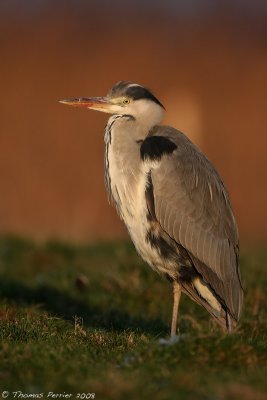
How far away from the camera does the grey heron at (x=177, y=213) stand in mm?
7078

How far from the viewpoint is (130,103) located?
7.71m

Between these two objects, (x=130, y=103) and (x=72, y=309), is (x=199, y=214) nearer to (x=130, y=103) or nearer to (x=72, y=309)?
(x=130, y=103)

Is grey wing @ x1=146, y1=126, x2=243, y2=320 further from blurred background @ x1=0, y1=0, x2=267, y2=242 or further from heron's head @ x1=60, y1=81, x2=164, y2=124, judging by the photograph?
blurred background @ x1=0, y1=0, x2=267, y2=242

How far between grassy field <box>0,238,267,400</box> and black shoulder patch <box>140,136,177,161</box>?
1.37 meters

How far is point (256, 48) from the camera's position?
96.7 feet

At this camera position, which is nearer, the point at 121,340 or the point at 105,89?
the point at 121,340

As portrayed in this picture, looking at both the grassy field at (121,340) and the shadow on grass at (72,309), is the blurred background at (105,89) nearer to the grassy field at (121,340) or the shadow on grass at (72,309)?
the grassy field at (121,340)

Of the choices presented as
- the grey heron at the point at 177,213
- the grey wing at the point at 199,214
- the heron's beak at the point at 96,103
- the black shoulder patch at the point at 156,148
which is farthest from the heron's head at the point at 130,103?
the black shoulder patch at the point at 156,148

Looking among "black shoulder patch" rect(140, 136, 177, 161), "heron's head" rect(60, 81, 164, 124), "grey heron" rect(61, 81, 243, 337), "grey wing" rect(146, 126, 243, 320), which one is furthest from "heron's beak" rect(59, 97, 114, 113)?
"black shoulder patch" rect(140, 136, 177, 161)

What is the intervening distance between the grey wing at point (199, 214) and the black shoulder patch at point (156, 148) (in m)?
0.04

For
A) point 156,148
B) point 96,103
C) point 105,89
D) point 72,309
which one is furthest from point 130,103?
point 105,89

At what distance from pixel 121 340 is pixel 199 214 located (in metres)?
1.45

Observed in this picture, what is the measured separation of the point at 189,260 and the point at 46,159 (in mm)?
15023

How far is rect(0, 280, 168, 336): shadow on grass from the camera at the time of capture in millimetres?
7699
